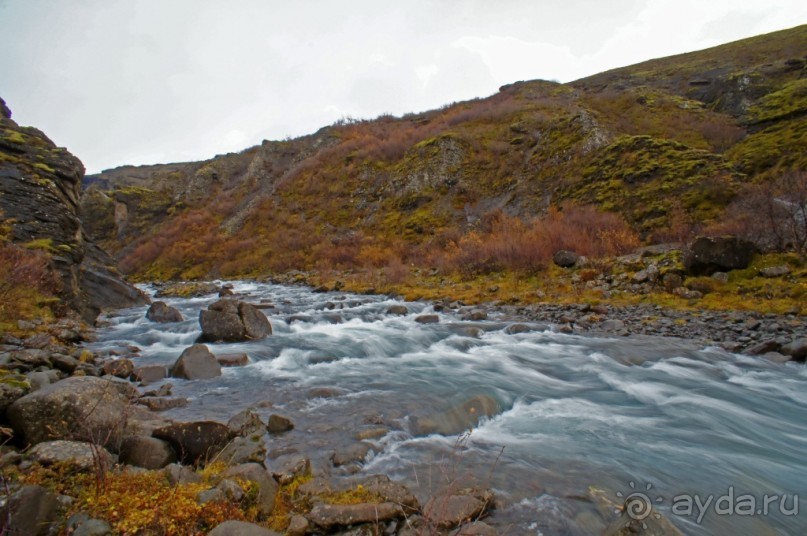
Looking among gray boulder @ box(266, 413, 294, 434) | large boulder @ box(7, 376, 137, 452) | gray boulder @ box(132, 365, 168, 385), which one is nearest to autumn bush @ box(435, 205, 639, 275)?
gray boulder @ box(266, 413, 294, 434)

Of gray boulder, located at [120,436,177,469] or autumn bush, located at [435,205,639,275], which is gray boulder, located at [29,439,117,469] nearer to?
gray boulder, located at [120,436,177,469]

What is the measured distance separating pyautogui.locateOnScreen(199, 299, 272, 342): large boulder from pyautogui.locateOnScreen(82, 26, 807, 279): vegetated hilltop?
31.7 feet

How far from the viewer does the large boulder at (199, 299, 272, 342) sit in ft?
35.3

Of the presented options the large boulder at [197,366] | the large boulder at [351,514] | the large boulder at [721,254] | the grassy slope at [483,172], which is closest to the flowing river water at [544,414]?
the large boulder at [197,366]

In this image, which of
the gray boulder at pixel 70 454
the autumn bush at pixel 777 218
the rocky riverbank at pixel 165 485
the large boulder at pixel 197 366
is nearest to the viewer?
the rocky riverbank at pixel 165 485

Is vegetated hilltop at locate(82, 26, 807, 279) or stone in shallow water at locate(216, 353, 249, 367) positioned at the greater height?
vegetated hilltop at locate(82, 26, 807, 279)

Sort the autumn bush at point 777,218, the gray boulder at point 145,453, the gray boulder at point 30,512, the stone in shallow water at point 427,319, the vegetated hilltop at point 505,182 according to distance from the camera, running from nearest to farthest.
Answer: the gray boulder at point 30,512 < the gray boulder at point 145,453 < the autumn bush at point 777,218 < the stone in shallow water at point 427,319 < the vegetated hilltop at point 505,182

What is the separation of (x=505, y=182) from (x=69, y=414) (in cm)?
2898

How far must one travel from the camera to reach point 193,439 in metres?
4.41

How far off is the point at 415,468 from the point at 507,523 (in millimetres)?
1268

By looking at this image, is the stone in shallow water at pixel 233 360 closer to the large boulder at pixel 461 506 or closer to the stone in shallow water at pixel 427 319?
the stone in shallow water at pixel 427 319

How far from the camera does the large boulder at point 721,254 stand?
11836mm

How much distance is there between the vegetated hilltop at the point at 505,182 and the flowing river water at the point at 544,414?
299 inches

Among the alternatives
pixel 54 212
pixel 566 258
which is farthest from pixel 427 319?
pixel 54 212
